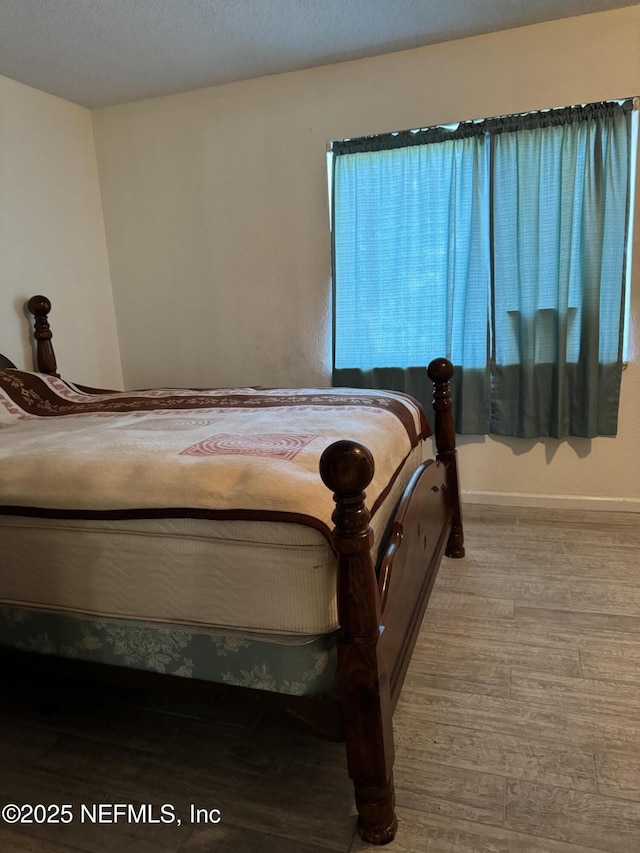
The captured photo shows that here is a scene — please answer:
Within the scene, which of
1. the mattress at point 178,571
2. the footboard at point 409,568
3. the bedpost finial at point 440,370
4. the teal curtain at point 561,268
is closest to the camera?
the mattress at point 178,571

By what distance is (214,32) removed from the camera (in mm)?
2561

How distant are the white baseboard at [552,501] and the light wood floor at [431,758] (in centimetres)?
100

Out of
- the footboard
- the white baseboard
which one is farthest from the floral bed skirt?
the white baseboard

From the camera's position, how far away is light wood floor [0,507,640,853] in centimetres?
123

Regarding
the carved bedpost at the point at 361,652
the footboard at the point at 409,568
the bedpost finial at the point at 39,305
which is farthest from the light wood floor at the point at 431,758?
the bedpost finial at the point at 39,305

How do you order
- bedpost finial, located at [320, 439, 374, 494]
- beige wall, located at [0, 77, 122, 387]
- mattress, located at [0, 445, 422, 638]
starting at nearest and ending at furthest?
bedpost finial, located at [320, 439, 374, 494], mattress, located at [0, 445, 422, 638], beige wall, located at [0, 77, 122, 387]

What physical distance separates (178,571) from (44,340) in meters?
2.26

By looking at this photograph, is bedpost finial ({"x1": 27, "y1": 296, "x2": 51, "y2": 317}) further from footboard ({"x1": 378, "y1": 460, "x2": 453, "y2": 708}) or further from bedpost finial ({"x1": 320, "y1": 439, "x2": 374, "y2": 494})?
bedpost finial ({"x1": 320, "y1": 439, "x2": 374, "y2": 494})

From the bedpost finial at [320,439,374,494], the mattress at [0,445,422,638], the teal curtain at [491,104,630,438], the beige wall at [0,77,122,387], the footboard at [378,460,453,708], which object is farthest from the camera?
the beige wall at [0,77,122,387]

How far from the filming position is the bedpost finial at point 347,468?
100 cm

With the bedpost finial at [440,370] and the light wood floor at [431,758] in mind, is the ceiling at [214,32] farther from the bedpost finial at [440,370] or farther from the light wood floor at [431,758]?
the light wood floor at [431,758]

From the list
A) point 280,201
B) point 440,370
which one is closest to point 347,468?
point 440,370

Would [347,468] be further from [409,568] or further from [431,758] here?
[431,758]

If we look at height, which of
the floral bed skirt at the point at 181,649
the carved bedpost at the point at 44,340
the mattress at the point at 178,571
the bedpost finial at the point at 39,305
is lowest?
the floral bed skirt at the point at 181,649
